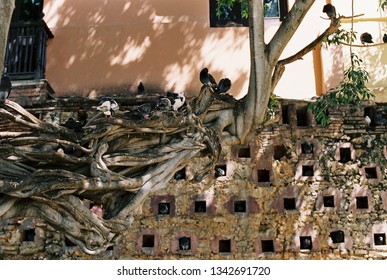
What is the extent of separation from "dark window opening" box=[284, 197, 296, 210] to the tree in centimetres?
237

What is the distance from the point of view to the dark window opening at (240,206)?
7.30m

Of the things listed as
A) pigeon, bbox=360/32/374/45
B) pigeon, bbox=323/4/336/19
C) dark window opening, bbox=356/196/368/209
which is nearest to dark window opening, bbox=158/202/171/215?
dark window opening, bbox=356/196/368/209

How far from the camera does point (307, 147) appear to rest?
24.5ft

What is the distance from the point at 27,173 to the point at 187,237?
318cm

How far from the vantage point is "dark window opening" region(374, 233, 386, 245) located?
7129mm

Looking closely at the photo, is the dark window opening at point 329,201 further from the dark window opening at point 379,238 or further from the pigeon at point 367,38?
the pigeon at point 367,38

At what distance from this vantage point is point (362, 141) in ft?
24.6

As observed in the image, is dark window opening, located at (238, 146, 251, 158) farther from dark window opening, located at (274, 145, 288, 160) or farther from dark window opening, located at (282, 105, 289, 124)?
dark window opening, located at (282, 105, 289, 124)

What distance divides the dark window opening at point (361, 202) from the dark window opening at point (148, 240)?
2.75 m

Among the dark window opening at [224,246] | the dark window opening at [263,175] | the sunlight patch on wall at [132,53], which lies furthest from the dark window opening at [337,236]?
the sunlight patch on wall at [132,53]

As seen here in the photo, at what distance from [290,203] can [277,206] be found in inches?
8.0

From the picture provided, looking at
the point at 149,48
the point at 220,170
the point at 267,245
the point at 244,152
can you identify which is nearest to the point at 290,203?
the point at 267,245
